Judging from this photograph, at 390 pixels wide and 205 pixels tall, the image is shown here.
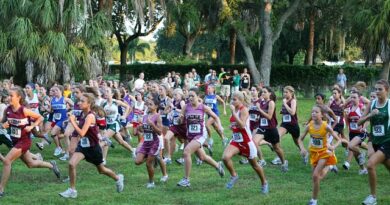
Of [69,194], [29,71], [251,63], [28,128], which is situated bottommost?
[69,194]

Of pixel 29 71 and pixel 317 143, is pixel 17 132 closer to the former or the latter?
pixel 317 143

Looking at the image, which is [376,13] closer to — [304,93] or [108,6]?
[304,93]

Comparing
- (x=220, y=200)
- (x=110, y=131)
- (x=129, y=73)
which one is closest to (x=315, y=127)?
(x=220, y=200)

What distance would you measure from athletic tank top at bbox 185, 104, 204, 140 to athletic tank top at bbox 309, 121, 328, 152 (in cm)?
202

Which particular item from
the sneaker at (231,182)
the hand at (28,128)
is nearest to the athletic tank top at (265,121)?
the sneaker at (231,182)

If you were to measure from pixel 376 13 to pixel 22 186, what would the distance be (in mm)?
21657

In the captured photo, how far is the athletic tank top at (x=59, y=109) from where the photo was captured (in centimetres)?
1376

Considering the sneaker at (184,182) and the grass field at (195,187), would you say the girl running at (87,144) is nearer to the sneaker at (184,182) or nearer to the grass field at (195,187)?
the grass field at (195,187)

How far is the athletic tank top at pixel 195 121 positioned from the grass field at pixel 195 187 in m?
0.92

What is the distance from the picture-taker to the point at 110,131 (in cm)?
1325

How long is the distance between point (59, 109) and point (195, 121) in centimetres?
436

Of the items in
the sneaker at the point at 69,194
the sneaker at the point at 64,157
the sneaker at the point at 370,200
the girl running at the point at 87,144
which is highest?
the girl running at the point at 87,144

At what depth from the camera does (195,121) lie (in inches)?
417

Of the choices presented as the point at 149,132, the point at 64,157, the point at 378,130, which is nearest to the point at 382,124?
the point at 378,130
